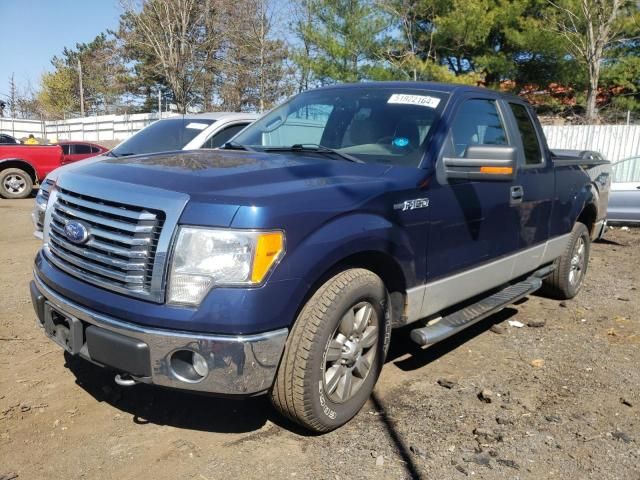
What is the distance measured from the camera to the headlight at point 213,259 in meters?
2.40

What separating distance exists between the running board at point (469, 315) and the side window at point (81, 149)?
1652 cm

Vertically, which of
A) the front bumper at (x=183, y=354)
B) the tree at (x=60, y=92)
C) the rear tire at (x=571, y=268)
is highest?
the tree at (x=60, y=92)

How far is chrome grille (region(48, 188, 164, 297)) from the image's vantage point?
248cm

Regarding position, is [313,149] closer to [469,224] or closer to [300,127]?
[300,127]

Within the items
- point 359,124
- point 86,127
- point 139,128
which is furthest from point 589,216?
point 86,127

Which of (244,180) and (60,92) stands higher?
(60,92)

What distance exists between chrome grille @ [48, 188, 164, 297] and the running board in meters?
1.68

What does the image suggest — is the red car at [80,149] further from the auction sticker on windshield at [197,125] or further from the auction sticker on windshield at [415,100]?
the auction sticker on windshield at [415,100]

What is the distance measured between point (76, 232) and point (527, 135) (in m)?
3.61

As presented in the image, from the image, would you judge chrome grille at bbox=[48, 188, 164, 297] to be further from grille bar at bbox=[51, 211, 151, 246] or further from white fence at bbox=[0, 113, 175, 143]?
white fence at bbox=[0, 113, 175, 143]

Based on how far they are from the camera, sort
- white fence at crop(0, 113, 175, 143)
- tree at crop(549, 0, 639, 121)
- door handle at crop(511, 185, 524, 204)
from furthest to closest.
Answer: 1. white fence at crop(0, 113, 175, 143)
2. tree at crop(549, 0, 639, 121)
3. door handle at crop(511, 185, 524, 204)

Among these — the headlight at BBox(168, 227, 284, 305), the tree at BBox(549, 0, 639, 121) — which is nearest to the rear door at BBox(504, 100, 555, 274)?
the headlight at BBox(168, 227, 284, 305)

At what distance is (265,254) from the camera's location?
243 centimetres

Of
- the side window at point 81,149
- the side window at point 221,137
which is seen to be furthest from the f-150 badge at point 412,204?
the side window at point 81,149
